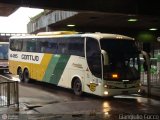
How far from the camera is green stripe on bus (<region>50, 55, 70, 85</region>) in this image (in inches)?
844

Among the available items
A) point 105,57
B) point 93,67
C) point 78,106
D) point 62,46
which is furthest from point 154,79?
point 78,106

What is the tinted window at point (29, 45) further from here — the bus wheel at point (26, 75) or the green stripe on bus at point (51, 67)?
the green stripe on bus at point (51, 67)

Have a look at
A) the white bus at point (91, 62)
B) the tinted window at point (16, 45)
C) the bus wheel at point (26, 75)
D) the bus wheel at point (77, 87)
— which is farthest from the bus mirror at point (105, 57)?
the tinted window at point (16, 45)

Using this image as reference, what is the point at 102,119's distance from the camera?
42.9 feet

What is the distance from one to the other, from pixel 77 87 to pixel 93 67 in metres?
1.91

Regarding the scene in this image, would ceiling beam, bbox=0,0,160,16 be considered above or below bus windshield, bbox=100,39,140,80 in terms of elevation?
above

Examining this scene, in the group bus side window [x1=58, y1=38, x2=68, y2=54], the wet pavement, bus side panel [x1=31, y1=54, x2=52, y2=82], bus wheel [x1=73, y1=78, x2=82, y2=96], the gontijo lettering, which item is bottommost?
the wet pavement

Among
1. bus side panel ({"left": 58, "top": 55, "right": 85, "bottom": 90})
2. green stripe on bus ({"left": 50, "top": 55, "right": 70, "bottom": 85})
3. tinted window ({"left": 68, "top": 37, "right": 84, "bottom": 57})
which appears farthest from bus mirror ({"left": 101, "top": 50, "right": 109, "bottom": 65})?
green stripe on bus ({"left": 50, "top": 55, "right": 70, "bottom": 85})

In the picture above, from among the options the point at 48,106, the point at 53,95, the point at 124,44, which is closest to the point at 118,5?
the point at 124,44

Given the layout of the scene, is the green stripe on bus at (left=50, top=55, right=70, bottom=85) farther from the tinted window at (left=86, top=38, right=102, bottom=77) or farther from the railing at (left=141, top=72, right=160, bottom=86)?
the railing at (left=141, top=72, right=160, bottom=86)

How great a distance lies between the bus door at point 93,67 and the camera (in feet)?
60.8

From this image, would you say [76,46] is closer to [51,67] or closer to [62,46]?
[62,46]

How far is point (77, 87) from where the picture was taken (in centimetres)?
2033

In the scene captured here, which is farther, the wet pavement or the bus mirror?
the bus mirror
